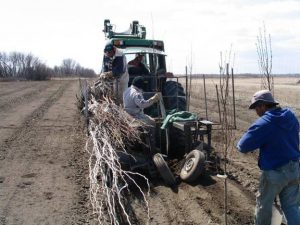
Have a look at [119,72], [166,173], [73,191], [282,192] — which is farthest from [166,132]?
[282,192]

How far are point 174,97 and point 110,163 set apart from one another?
11.4 feet

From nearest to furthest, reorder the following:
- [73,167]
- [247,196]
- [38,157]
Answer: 1. [247,196]
2. [73,167]
3. [38,157]

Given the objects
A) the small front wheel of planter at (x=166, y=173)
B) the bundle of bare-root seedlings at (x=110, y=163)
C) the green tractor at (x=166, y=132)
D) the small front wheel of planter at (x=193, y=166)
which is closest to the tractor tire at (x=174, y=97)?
the green tractor at (x=166, y=132)

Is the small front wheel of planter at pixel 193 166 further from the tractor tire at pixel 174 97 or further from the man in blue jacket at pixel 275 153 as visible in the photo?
the tractor tire at pixel 174 97

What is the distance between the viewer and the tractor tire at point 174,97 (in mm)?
9180

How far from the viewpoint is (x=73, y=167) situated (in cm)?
725

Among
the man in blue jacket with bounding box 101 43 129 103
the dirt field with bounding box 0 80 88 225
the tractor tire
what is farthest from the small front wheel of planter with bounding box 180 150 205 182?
the tractor tire

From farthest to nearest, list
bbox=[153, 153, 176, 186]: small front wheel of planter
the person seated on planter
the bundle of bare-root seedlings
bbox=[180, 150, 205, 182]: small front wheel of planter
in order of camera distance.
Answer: the person seated on planter
bbox=[153, 153, 176, 186]: small front wheel of planter
bbox=[180, 150, 205, 182]: small front wheel of planter
the bundle of bare-root seedlings

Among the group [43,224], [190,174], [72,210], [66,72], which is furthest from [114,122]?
[66,72]

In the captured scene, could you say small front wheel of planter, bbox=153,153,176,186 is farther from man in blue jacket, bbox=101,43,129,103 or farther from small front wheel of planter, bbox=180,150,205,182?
man in blue jacket, bbox=101,43,129,103

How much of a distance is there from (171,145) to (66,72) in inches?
4212

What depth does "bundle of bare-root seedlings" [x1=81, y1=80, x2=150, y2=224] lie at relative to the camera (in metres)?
5.24

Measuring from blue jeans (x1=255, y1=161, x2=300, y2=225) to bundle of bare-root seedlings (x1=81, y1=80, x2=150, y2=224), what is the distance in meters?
1.49

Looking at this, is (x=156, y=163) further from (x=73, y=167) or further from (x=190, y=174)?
(x=73, y=167)
